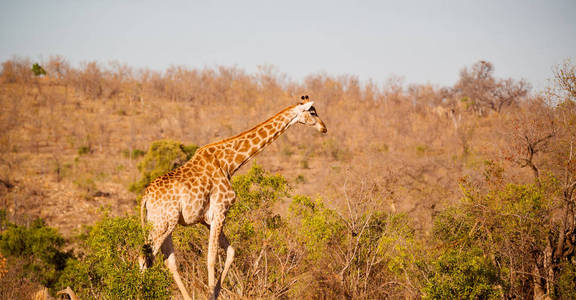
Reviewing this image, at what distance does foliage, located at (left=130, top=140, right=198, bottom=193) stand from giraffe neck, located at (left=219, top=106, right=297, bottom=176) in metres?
16.9

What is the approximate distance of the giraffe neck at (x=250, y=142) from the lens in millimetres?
7152

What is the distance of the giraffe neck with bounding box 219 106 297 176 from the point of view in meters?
7.15

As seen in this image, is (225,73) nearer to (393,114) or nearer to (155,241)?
(393,114)

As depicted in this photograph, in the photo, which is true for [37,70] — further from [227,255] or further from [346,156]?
[227,255]

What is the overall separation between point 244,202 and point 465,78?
4357 cm

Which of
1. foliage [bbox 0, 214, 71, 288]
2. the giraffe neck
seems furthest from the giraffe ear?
foliage [bbox 0, 214, 71, 288]

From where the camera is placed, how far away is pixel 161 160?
2406cm

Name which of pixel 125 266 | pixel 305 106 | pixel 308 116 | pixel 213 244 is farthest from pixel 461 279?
pixel 125 266

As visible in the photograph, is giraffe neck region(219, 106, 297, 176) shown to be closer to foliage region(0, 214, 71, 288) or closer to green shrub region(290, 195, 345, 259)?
green shrub region(290, 195, 345, 259)

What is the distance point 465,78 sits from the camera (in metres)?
46.6

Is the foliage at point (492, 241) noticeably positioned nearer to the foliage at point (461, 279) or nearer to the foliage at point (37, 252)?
the foliage at point (461, 279)

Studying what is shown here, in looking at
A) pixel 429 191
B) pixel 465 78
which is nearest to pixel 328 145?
pixel 429 191

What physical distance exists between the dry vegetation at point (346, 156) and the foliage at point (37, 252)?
1175 millimetres

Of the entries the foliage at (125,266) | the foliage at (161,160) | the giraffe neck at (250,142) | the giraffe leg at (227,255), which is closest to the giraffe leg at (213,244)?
the giraffe leg at (227,255)
